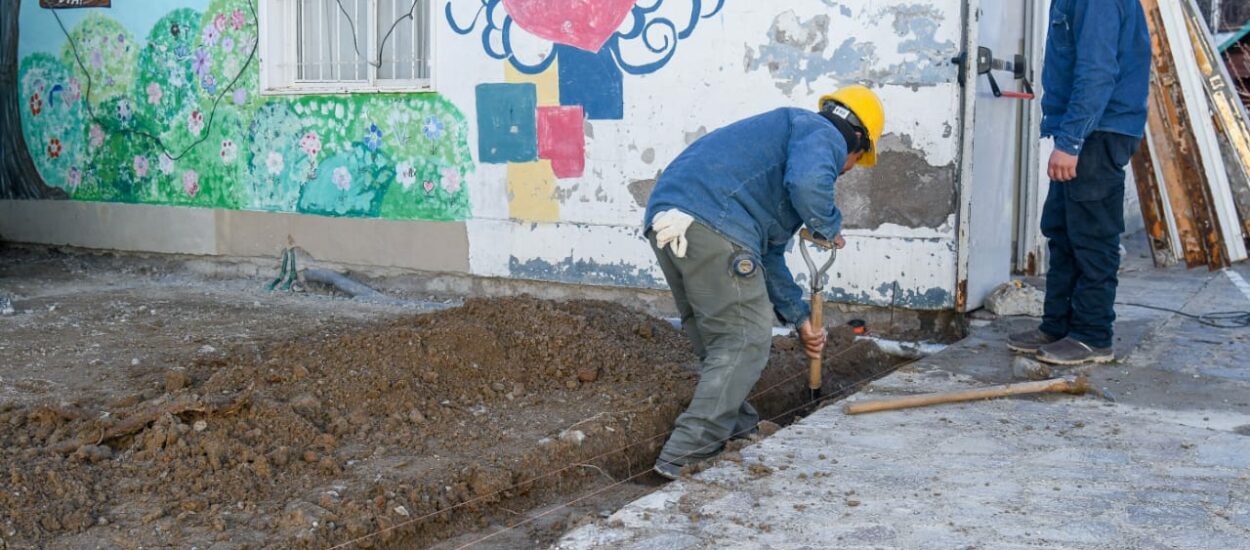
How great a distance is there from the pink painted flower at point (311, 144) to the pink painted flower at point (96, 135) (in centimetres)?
229

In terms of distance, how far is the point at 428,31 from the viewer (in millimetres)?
8172

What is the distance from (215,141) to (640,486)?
598cm

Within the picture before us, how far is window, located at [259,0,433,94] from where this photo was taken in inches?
324

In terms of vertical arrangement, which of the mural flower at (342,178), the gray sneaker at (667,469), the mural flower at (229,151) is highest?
the mural flower at (229,151)

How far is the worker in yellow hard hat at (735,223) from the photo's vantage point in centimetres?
425

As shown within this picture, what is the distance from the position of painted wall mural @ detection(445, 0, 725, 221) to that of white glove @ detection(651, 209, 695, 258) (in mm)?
2909

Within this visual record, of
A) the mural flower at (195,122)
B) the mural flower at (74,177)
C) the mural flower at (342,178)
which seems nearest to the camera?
the mural flower at (342,178)

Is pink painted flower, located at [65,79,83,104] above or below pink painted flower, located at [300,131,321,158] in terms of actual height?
above

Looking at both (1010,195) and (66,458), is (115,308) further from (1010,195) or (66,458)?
(1010,195)

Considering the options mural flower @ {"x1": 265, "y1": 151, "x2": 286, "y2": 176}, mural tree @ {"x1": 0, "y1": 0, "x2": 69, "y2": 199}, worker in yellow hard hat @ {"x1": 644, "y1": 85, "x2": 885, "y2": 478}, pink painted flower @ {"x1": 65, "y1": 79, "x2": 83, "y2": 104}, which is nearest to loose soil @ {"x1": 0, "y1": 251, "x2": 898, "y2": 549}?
worker in yellow hard hat @ {"x1": 644, "y1": 85, "x2": 885, "y2": 478}

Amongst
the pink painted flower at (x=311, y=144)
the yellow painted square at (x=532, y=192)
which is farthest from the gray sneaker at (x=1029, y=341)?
the pink painted flower at (x=311, y=144)

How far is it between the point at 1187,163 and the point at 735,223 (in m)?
5.46

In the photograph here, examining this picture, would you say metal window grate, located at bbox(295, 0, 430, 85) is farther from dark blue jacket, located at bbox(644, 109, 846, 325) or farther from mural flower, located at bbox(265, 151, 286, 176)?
dark blue jacket, located at bbox(644, 109, 846, 325)

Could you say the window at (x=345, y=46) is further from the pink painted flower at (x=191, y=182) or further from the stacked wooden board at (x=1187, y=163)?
the stacked wooden board at (x=1187, y=163)
